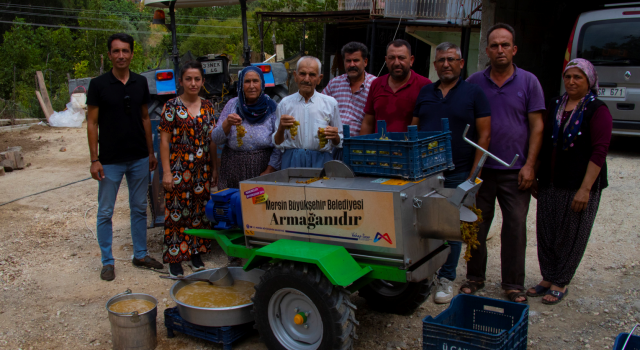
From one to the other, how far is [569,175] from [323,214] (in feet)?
6.50

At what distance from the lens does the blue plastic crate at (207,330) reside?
308cm

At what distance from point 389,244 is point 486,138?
128 centimetres

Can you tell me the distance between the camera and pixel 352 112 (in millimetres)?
4051

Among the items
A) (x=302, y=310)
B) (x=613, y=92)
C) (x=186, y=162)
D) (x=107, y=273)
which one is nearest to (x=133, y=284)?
(x=107, y=273)

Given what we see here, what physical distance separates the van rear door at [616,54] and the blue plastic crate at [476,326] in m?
5.51

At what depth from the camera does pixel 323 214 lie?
9.25 feet

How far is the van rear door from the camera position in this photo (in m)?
7.10

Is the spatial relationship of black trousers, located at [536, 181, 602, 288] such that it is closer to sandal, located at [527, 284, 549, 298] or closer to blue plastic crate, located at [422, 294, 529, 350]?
sandal, located at [527, 284, 549, 298]

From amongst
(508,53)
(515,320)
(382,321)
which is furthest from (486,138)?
(382,321)

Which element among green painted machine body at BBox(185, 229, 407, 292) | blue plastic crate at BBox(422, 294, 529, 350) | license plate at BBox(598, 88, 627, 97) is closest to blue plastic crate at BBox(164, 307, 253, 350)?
green painted machine body at BBox(185, 229, 407, 292)

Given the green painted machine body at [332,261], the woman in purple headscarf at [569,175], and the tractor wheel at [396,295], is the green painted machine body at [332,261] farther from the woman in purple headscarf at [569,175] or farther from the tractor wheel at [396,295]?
the woman in purple headscarf at [569,175]

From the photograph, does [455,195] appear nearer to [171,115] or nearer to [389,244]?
[389,244]

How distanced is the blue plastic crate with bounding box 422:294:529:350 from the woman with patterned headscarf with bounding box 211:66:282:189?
188 cm

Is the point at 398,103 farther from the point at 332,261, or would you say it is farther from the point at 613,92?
the point at 613,92
